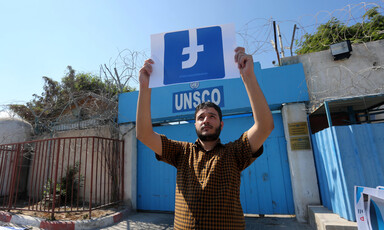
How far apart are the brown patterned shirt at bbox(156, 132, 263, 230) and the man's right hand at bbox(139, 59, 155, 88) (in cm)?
51

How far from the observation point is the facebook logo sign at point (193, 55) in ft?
6.36

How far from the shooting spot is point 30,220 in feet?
15.0

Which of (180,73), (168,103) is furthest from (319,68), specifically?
Result: (180,73)

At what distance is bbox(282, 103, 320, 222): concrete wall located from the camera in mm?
4266

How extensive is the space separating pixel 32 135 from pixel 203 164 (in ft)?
29.7

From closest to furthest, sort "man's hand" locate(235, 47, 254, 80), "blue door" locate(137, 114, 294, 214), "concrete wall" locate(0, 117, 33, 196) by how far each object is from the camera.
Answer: "man's hand" locate(235, 47, 254, 80)
"blue door" locate(137, 114, 294, 214)
"concrete wall" locate(0, 117, 33, 196)

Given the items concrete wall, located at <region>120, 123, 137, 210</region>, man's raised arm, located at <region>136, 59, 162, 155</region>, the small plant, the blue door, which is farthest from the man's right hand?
concrete wall, located at <region>120, 123, 137, 210</region>

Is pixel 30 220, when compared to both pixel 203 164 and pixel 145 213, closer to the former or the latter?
pixel 145 213

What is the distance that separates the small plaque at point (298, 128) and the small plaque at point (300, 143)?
115 mm

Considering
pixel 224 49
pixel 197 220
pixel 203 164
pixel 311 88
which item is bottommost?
pixel 197 220

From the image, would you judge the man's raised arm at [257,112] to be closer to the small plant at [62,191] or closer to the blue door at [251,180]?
the blue door at [251,180]

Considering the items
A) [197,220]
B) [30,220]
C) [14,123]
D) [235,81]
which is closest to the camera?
[197,220]

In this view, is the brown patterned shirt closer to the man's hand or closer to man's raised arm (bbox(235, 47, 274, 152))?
man's raised arm (bbox(235, 47, 274, 152))

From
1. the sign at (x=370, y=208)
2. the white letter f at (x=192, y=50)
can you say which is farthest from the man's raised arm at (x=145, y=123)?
the sign at (x=370, y=208)
